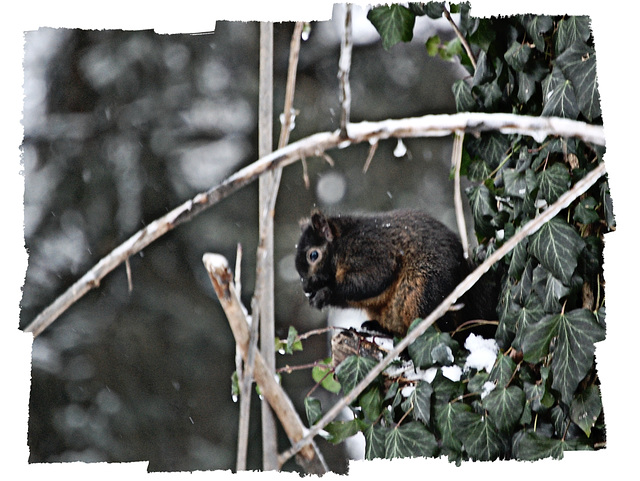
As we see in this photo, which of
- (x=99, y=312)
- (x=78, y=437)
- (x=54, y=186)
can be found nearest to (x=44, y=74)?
(x=54, y=186)

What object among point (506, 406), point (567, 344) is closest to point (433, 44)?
point (567, 344)

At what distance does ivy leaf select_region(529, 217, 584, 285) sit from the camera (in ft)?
4.73

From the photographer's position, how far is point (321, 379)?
1.75 meters

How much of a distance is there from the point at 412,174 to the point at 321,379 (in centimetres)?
64

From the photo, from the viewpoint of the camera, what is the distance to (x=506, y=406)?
154 centimetres

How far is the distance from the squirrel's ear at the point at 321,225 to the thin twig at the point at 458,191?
389 mm

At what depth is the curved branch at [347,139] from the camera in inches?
60.0

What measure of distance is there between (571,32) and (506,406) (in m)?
0.93

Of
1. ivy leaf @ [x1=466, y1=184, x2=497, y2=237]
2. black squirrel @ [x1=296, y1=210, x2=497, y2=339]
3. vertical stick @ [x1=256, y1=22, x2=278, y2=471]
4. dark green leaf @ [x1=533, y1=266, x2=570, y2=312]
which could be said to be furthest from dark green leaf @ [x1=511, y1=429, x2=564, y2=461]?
vertical stick @ [x1=256, y1=22, x2=278, y2=471]

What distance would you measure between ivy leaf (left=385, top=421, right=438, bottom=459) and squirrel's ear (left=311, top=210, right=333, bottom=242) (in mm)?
615

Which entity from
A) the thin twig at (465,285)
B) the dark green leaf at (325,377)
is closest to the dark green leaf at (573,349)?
the thin twig at (465,285)

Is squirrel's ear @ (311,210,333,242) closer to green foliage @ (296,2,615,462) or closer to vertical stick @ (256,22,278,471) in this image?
vertical stick @ (256,22,278,471)

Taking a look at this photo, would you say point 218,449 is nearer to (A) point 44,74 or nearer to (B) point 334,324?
(B) point 334,324

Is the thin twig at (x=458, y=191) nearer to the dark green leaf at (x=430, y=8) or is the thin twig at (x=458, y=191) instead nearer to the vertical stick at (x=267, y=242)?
the dark green leaf at (x=430, y=8)
